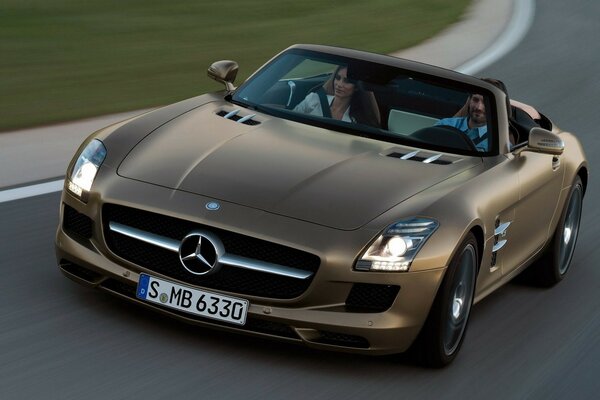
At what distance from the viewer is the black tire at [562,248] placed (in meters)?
7.80

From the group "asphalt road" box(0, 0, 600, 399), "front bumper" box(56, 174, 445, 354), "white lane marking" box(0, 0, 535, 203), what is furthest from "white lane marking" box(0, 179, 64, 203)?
"front bumper" box(56, 174, 445, 354)

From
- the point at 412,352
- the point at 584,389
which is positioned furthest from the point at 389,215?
the point at 584,389

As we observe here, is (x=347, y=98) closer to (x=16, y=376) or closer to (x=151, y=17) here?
(x=16, y=376)

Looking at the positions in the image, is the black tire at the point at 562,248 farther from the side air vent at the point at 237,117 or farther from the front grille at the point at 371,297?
the front grille at the point at 371,297

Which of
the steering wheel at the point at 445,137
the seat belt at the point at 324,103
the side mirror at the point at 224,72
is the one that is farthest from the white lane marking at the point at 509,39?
the steering wheel at the point at 445,137

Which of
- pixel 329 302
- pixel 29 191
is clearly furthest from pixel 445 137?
pixel 29 191

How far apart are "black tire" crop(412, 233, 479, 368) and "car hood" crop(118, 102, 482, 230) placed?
1.22 feet

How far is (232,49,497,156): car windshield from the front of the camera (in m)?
7.02

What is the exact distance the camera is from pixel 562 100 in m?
14.2

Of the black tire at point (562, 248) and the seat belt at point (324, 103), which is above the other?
the seat belt at point (324, 103)

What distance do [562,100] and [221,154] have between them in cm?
855

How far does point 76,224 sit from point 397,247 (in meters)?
1.50

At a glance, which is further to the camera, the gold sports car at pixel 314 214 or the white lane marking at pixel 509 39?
the white lane marking at pixel 509 39

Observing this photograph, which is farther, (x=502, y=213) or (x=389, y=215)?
(x=502, y=213)
